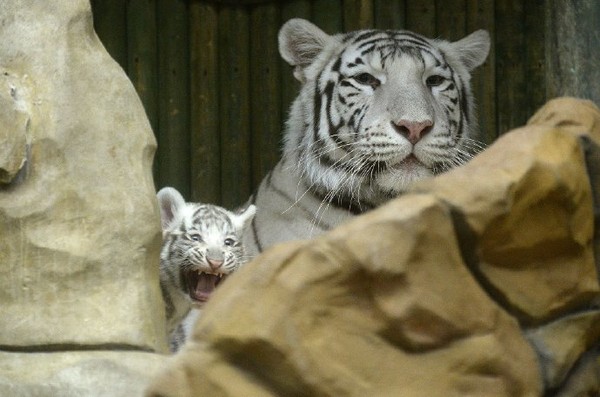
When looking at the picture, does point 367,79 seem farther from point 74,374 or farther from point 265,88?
point 74,374

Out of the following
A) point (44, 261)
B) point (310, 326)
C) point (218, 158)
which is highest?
point (310, 326)

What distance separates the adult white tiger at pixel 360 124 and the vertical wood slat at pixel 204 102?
1.46 metres

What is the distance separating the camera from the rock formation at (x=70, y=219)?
3010 millimetres

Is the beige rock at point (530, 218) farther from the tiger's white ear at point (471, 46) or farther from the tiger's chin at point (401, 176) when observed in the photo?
the tiger's white ear at point (471, 46)

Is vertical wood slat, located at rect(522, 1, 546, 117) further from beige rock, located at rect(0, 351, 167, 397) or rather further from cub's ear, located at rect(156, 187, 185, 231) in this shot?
beige rock, located at rect(0, 351, 167, 397)

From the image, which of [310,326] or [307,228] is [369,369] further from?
[307,228]

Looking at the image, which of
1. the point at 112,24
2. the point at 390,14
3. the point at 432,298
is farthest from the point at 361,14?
the point at 432,298

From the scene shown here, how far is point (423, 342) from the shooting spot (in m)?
2.10

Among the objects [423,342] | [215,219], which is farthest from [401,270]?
[215,219]

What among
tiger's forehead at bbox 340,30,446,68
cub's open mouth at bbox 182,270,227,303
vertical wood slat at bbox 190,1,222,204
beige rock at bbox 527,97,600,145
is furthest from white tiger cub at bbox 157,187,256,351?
vertical wood slat at bbox 190,1,222,204

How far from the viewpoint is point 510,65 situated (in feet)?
21.8

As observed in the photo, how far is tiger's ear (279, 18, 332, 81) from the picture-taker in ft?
17.6

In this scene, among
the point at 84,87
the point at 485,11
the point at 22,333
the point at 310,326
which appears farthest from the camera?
the point at 485,11

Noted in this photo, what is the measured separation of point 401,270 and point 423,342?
136mm
